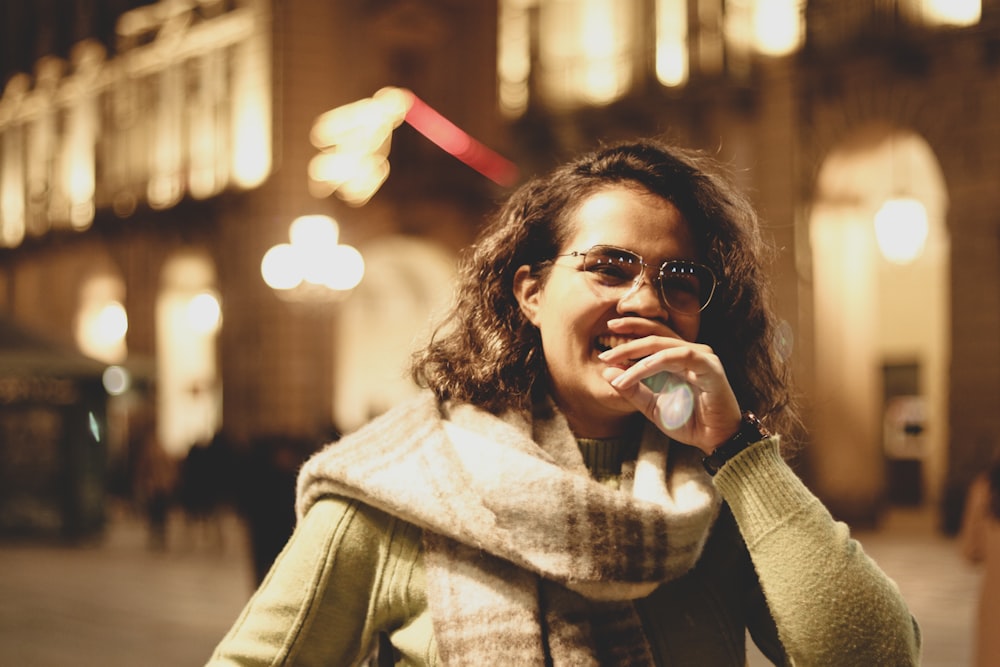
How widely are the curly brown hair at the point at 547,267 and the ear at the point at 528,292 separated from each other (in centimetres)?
2

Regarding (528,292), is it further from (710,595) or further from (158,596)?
(158,596)

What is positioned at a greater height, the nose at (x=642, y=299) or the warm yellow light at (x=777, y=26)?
the warm yellow light at (x=777, y=26)

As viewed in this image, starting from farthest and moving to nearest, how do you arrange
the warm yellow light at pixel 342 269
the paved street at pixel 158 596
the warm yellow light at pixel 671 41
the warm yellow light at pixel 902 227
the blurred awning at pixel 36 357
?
the warm yellow light at pixel 671 41 < the warm yellow light at pixel 342 269 < the blurred awning at pixel 36 357 < the warm yellow light at pixel 902 227 < the paved street at pixel 158 596

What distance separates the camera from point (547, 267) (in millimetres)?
2072

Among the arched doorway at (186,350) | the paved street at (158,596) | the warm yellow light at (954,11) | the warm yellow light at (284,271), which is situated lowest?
the paved street at (158,596)

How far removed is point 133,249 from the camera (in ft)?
92.9

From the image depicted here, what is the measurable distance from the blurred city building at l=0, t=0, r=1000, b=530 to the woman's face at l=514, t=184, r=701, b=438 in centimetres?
1265

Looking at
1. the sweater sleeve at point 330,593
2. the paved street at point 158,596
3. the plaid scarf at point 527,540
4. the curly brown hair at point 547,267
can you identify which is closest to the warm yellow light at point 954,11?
the paved street at point 158,596

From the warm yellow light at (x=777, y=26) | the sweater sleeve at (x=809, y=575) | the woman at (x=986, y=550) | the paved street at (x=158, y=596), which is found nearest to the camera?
the sweater sleeve at (x=809, y=575)

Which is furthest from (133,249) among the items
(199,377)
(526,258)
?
(526,258)

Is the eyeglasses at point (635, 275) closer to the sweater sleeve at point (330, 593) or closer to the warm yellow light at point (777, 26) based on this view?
the sweater sleeve at point (330, 593)

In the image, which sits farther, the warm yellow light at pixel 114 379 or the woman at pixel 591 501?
the warm yellow light at pixel 114 379

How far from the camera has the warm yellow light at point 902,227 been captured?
15.7 metres

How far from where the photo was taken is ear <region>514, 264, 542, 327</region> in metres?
2.10
